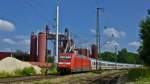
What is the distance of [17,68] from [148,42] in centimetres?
3622

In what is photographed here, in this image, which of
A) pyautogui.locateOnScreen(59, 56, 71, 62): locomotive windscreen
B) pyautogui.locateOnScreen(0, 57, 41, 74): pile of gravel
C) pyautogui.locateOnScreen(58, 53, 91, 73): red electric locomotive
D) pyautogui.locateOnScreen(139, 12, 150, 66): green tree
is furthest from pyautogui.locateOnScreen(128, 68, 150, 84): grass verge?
pyautogui.locateOnScreen(0, 57, 41, 74): pile of gravel

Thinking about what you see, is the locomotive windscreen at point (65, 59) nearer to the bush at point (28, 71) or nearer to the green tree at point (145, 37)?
the bush at point (28, 71)

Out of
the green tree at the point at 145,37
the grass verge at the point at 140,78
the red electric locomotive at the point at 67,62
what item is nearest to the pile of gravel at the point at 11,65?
the red electric locomotive at the point at 67,62

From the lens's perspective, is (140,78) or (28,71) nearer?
(140,78)

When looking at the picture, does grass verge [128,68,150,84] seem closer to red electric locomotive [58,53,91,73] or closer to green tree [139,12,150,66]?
green tree [139,12,150,66]

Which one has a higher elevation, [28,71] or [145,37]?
[145,37]

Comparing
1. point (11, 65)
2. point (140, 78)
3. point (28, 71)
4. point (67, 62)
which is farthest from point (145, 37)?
point (11, 65)

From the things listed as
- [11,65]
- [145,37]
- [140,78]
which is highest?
[145,37]

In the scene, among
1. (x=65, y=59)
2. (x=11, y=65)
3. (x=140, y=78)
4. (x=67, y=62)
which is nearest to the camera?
(x=140, y=78)

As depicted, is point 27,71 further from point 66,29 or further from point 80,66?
point 66,29

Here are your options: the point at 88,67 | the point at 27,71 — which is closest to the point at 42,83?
the point at 27,71

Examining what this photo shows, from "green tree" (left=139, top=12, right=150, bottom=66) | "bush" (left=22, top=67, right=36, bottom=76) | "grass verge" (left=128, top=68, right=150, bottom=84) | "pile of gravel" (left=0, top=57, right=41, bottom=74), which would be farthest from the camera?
"pile of gravel" (left=0, top=57, right=41, bottom=74)

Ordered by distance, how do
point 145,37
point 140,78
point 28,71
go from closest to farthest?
point 140,78 < point 145,37 < point 28,71

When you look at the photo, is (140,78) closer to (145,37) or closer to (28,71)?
(145,37)
